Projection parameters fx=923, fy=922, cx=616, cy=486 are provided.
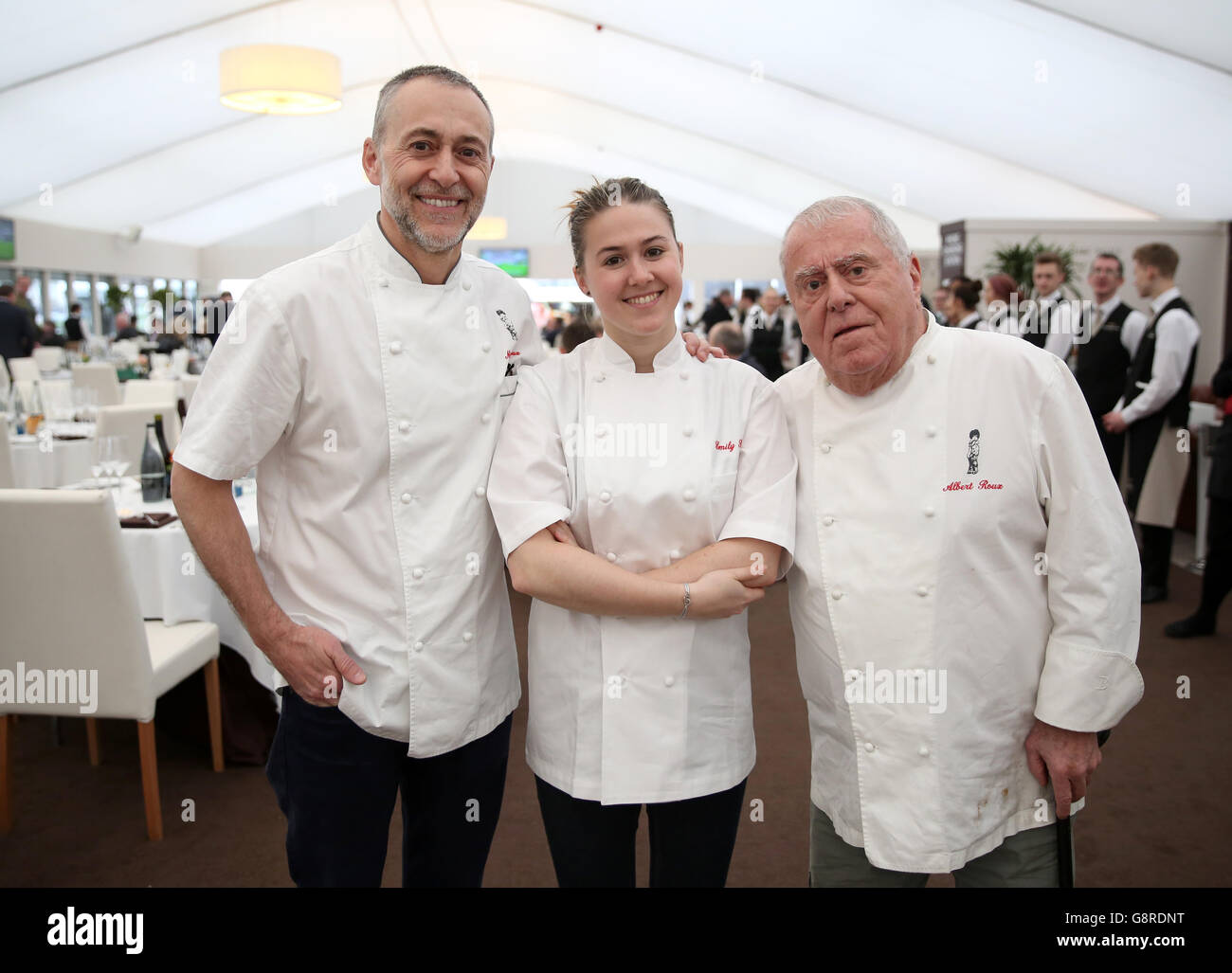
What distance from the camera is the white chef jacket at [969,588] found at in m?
1.38

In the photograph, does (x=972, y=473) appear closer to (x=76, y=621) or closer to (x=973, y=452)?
(x=973, y=452)

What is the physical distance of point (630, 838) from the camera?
1.53m

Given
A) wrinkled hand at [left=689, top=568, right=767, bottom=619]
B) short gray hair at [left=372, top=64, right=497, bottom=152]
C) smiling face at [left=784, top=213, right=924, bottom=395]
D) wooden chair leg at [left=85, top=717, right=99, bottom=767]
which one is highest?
short gray hair at [left=372, top=64, right=497, bottom=152]

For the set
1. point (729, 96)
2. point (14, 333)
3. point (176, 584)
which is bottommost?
point (176, 584)

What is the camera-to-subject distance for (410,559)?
150 centimetres

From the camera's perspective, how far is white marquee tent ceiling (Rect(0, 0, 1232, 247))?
7.72m

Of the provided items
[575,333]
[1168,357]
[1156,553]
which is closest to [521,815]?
[575,333]

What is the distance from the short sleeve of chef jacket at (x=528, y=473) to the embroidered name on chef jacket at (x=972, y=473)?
596 millimetres

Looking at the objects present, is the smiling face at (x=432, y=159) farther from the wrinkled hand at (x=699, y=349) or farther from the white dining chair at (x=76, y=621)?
the white dining chair at (x=76, y=621)

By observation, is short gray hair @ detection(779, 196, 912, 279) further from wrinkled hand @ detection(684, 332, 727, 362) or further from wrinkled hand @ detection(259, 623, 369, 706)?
wrinkled hand @ detection(259, 623, 369, 706)

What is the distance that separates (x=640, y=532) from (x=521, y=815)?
1700 mm

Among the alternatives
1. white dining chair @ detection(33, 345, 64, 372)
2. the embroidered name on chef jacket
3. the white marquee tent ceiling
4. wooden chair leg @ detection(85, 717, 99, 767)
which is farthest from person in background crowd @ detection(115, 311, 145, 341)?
the embroidered name on chef jacket

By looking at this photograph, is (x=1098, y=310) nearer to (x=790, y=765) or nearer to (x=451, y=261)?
(x=790, y=765)
